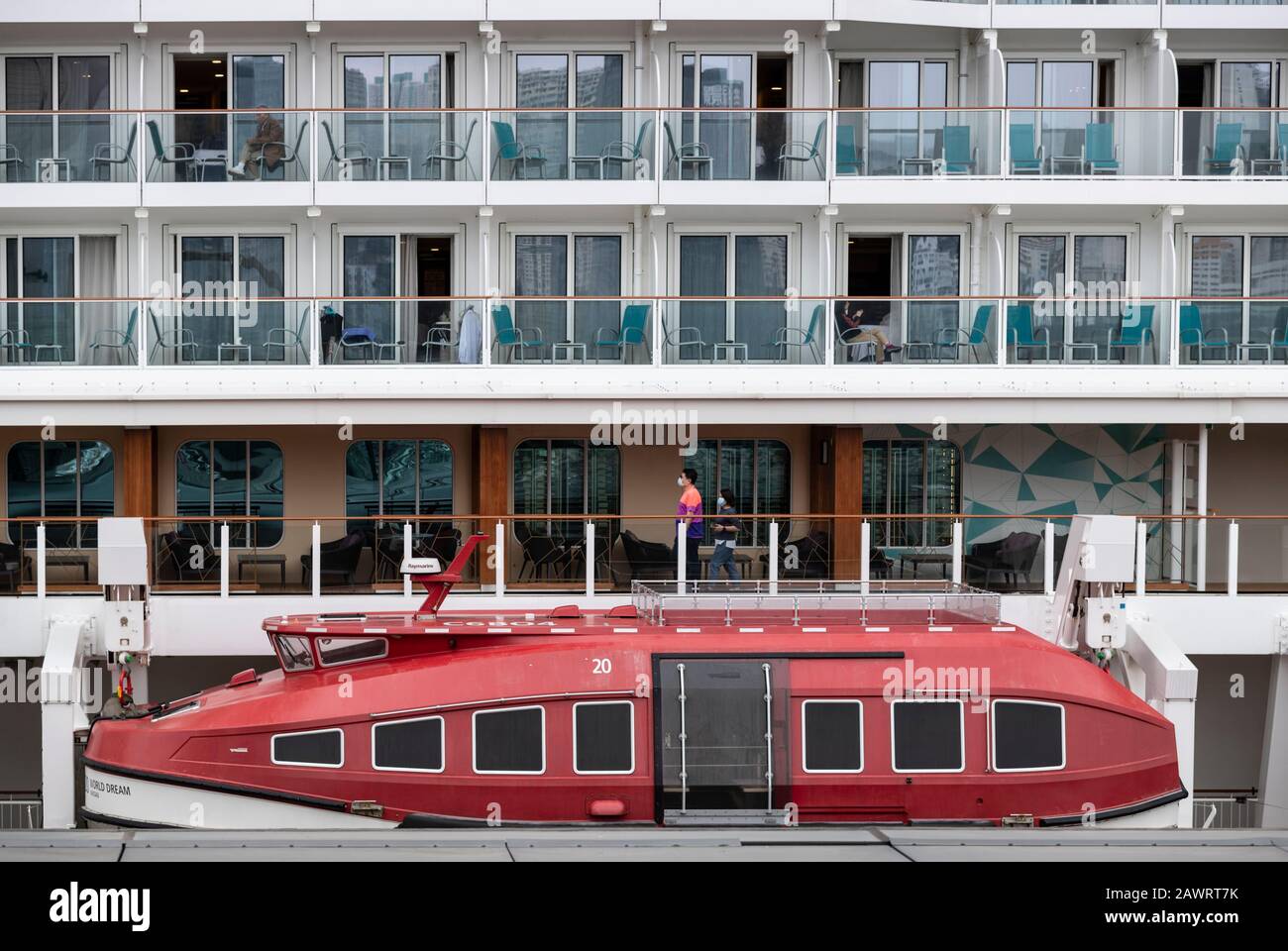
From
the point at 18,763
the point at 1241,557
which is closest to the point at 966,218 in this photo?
the point at 1241,557

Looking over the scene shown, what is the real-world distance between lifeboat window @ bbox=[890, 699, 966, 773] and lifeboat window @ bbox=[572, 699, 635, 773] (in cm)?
251

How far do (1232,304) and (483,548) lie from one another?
472 inches

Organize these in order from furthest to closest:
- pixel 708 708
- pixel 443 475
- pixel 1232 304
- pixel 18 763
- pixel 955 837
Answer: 1. pixel 443 475
2. pixel 1232 304
3. pixel 18 763
4. pixel 708 708
5. pixel 955 837

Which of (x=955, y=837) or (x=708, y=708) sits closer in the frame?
(x=955, y=837)

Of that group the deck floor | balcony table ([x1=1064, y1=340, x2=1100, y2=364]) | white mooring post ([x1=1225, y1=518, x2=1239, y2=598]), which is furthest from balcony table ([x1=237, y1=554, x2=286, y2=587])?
balcony table ([x1=1064, y1=340, x2=1100, y2=364])

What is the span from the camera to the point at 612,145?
21891 millimetres

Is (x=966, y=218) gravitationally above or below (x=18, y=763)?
above

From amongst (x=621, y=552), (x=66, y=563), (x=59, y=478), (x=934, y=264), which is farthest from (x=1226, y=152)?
(x=59, y=478)

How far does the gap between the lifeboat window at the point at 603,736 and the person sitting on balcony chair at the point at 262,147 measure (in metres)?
12.2

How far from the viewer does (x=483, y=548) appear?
19.0 metres

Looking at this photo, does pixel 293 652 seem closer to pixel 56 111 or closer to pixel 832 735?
pixel 832 735

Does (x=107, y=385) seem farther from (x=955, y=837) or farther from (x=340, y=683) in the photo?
(x=955, y=837)

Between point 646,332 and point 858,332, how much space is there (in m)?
3.20

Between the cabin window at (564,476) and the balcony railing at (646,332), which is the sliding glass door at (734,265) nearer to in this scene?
the balcony railing at (646,332)
